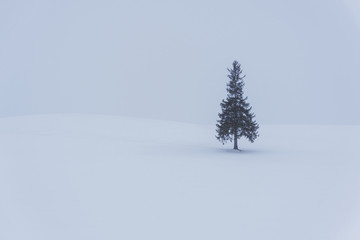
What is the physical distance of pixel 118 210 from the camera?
28.3 ft

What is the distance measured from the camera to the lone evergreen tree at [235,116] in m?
21.1

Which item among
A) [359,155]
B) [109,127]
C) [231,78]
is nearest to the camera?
[359,155]

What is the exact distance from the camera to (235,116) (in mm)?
21266

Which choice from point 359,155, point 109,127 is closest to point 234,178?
point 359,155

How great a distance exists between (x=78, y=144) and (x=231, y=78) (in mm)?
14397

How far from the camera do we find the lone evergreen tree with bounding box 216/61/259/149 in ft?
69.2

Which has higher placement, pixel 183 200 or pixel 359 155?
pixel 359 155

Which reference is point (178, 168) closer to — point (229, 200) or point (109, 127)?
point (229, 200)

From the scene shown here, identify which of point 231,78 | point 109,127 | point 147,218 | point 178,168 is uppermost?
point 231,78

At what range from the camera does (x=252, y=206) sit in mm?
9211

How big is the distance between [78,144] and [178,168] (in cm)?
1098

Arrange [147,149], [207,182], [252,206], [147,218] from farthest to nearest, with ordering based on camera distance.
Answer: [147,149], [207,182], [252,206], [147,218]

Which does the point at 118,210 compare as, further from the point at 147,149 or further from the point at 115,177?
the point at 147,149

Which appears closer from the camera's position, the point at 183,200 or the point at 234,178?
the point at 183,200
